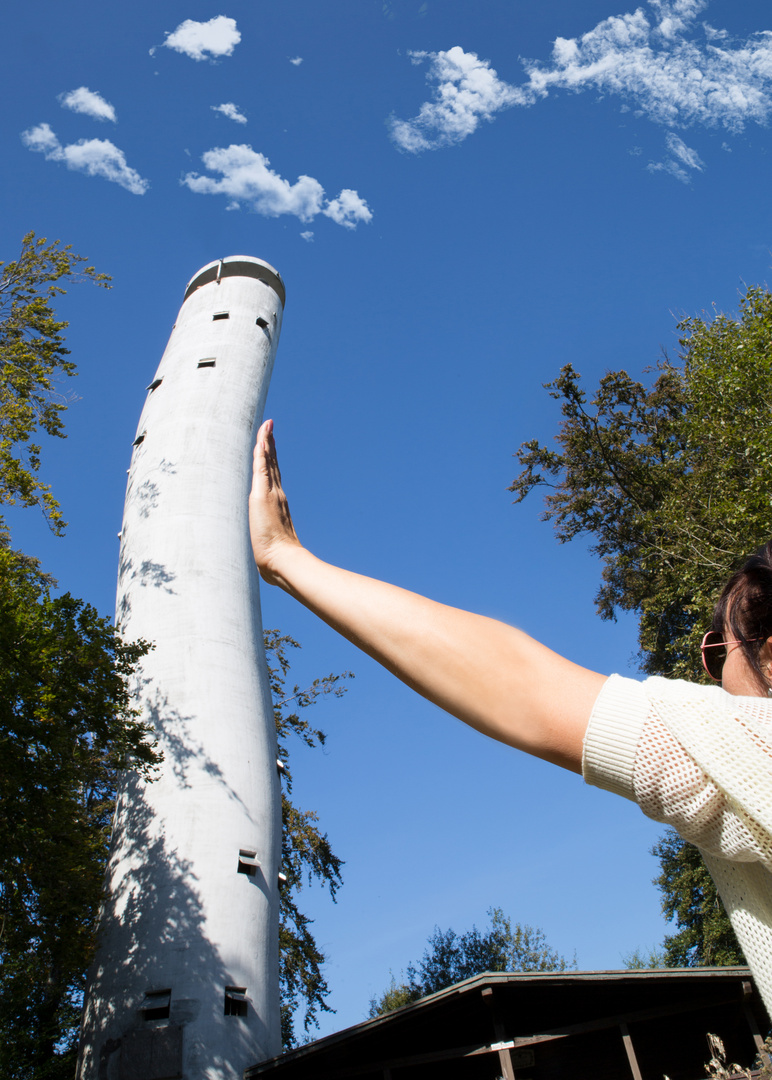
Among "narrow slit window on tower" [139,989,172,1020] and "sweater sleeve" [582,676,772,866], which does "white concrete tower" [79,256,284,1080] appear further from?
"sweater sleeve" [582,676,772,866]

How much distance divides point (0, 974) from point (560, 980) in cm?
798

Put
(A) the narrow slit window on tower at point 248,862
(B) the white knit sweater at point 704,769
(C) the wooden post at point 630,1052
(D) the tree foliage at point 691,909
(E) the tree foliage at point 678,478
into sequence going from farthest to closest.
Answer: (D) the tree foliage at point 691,909 < (E) the tree foliage at point 678,478 < (A) the narrow slit window on tower at point 248,862 < (C) the wooden post at point 630,1052 < (B) the white knit sweater at point 704,769

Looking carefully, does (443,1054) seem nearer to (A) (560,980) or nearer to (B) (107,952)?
(A) (560,980)

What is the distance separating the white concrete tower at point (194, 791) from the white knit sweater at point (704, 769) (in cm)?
871

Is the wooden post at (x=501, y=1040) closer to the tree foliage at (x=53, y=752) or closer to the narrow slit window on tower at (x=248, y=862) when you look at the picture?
the narrow slit window on tower at (x=248, y=862)


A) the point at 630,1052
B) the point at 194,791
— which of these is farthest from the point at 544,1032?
the point at 194,791

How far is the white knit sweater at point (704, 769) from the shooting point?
2.41 feet

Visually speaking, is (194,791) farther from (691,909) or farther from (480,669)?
(691,909)

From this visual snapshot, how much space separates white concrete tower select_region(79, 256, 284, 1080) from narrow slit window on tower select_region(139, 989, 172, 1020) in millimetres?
17

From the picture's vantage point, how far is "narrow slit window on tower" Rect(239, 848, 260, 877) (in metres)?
8.91

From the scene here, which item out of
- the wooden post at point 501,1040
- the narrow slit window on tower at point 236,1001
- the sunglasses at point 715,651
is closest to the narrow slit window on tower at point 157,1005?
the narrow slit window on tower at point 236,1001

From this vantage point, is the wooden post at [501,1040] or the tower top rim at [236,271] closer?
the wooden post at [501,1040]

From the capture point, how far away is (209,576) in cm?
1096

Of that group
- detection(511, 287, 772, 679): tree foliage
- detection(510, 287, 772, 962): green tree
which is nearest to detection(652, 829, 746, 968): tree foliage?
detection(510, 287, 772, 962): green tree
